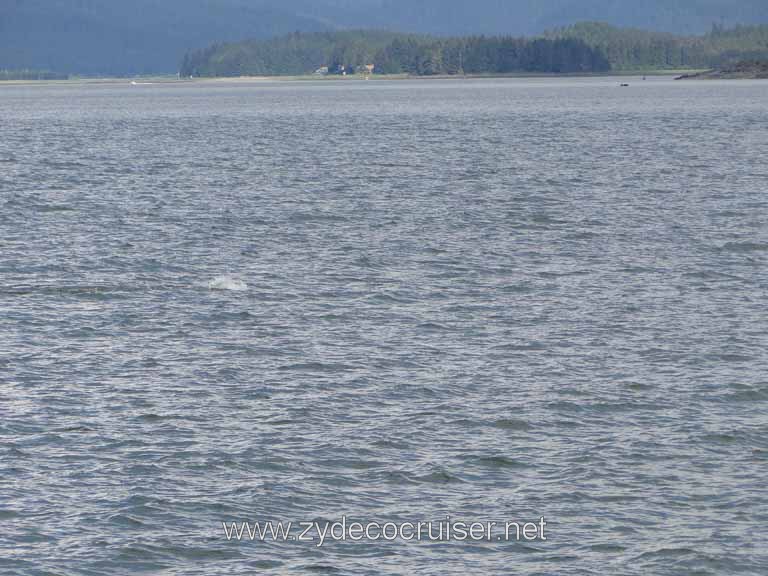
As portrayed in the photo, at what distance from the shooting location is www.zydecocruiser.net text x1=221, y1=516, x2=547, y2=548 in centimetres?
1872

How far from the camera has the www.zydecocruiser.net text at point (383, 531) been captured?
1872cm

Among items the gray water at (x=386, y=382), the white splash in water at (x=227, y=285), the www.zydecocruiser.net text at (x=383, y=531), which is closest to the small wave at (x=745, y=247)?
the gray water at (x=386, y=382)

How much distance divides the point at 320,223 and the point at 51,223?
36.9 ft

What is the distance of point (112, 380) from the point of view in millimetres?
26922

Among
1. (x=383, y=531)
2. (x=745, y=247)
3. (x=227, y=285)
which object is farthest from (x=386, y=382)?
(x=745, y=247)

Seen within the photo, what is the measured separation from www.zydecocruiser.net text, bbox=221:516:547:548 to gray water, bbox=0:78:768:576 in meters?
0.23

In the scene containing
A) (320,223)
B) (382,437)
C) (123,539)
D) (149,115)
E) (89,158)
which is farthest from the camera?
(149,115)

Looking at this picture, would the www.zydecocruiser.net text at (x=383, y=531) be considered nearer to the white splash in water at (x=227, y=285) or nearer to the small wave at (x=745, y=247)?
the white splash in water at (x=227, y=285)

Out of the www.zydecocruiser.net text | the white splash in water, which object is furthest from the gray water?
the www.zydecocruiser.net text

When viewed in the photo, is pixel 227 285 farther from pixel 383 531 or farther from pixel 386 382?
pixel 383 531

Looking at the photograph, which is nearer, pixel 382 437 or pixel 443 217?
pixel 382 437

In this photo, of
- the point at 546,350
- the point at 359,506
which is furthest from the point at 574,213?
the point at 359,506

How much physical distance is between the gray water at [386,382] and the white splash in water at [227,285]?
97 mm

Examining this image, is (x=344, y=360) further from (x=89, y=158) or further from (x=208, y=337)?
(x=89, y=158)
